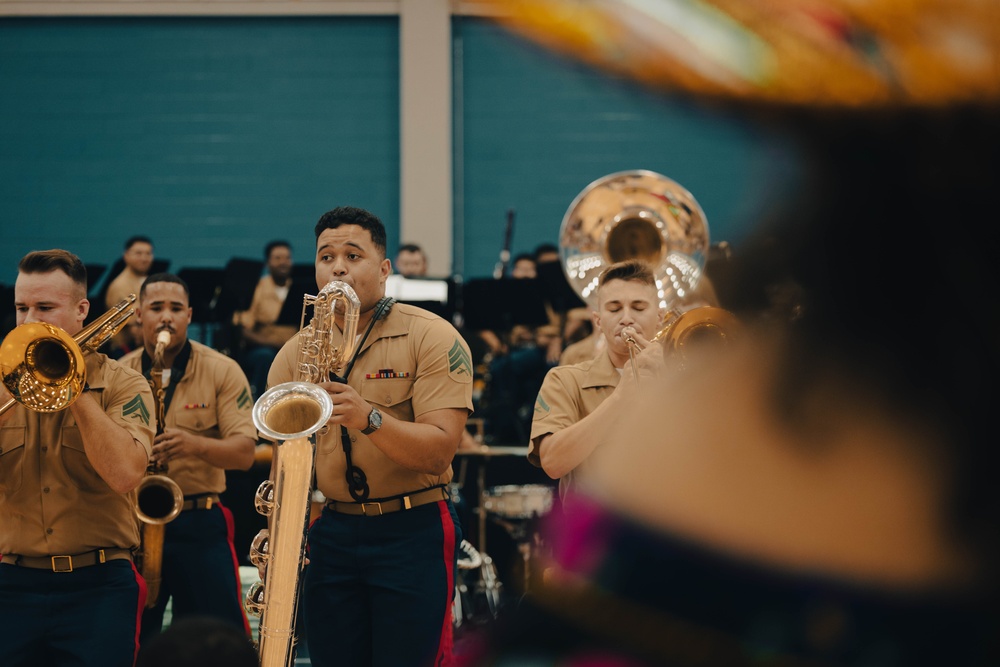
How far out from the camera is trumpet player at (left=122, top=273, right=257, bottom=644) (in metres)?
4.87

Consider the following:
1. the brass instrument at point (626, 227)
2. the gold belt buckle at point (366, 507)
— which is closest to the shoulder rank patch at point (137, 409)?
the gold belt buckle at point (366, 507)

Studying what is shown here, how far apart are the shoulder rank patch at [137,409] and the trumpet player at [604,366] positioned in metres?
1.39

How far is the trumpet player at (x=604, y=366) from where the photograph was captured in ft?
12.6

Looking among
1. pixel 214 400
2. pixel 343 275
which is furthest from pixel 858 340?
pixel 214 400

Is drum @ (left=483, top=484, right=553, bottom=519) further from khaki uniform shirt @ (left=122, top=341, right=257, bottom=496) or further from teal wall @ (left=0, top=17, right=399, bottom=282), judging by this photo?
teal wall @ (left=0, top=17, right=399, bottom=282)

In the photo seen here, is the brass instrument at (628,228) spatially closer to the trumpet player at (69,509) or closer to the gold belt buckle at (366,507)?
the gold belt buckle at (366,507)

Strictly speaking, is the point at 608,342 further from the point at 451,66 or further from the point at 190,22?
the point at 190,22

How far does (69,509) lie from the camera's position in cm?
354

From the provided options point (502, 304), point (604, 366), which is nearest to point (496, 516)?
point (502, 304)

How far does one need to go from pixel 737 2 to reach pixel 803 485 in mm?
277

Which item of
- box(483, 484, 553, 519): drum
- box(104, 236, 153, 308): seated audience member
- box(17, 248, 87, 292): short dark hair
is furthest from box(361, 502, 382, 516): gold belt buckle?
box(104, 236, 153, 308): seated audience member

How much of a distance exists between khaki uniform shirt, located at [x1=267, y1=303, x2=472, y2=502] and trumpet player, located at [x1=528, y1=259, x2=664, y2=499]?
1.09 feet

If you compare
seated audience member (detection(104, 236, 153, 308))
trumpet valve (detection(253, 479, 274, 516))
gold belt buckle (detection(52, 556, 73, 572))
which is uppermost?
seated audience member (detection(104, 236, 153, 308))

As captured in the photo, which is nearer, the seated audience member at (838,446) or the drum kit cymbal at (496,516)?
the seated audience member at (838,446)
